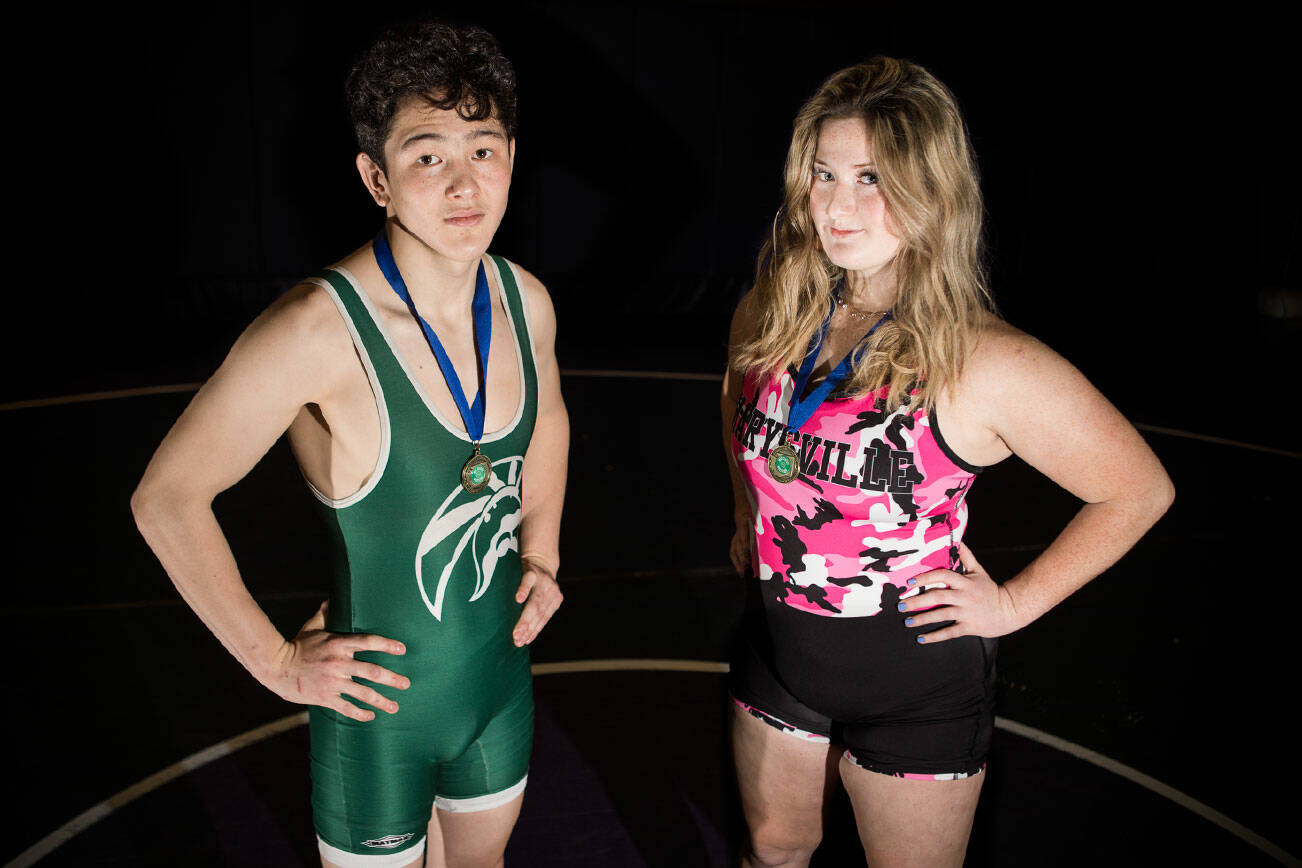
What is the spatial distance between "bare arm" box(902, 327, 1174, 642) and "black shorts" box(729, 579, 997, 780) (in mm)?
59

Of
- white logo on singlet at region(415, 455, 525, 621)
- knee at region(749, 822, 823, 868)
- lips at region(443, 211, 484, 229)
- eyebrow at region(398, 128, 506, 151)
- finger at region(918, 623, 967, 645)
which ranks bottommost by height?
knee at region(749, 822, 823, 868)

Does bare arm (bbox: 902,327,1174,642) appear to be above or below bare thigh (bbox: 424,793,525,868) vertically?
above

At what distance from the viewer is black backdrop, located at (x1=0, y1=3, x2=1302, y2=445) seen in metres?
8.15

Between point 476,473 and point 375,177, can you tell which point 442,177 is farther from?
point 476,473

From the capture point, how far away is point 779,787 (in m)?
2.07

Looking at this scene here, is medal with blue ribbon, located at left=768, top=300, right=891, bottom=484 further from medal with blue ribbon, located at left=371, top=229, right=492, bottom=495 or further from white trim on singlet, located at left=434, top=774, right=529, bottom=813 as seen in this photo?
white trim on singlet, located at left=434, top=774, right=529, bottom=813

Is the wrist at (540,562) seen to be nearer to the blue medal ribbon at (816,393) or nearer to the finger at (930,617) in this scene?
the blue medal ribbon at (816,393)

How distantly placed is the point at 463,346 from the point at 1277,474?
18.3 feet

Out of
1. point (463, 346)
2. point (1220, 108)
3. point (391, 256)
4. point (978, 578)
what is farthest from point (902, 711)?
point (1220, 108)

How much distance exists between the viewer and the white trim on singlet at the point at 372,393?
170cm

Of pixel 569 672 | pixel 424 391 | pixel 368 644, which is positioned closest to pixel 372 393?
pixel 424 391

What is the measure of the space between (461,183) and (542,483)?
2.39 ft

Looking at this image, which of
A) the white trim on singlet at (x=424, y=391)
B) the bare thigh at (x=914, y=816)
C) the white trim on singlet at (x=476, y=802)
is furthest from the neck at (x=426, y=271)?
the bare thigh at (x=914, y=816)

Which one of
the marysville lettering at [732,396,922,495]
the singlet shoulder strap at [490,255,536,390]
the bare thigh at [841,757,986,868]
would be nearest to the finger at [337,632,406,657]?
the singlet shoulder strap at [490,255,536,390]
